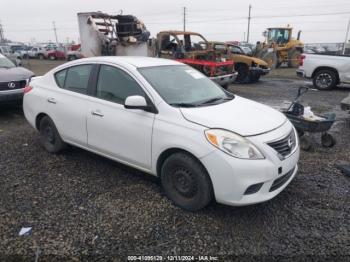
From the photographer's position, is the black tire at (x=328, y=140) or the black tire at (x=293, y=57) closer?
the black tire at (x=328, y=140)

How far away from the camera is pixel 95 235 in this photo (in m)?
2.91

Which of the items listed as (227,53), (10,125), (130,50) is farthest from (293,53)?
(10,125)

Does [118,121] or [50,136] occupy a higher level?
[118,121]

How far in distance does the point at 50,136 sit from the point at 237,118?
3.14 metres

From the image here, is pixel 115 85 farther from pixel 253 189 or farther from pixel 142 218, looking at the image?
pixel 253 189

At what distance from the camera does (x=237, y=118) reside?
10.5 ft

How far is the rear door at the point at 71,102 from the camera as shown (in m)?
4.09

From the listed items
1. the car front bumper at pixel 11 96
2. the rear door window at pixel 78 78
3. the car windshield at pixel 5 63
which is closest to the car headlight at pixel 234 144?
the rear door window at pixel 78 78

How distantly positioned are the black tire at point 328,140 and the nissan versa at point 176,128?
2106 millimetres

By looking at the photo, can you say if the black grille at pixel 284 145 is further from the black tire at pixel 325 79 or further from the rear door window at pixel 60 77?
the black tire at pixel 325 79

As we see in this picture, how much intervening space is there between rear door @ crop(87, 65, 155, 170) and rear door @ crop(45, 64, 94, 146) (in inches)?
7.3

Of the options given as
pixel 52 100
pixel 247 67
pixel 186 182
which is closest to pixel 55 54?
pixel 247 67

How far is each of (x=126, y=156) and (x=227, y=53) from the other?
31.5 feet

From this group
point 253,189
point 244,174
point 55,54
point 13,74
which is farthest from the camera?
point 55,54
